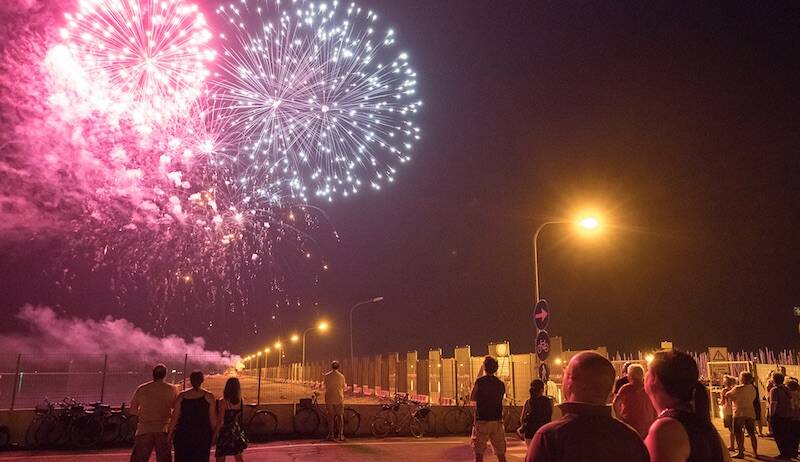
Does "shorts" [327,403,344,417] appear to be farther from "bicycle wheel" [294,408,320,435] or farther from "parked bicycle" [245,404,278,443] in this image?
"parked bicycle" [245,404,278,443]

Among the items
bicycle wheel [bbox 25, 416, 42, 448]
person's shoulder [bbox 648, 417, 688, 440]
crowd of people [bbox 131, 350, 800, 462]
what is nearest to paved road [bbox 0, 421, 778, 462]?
bicycle wheel [bbox 25, 416, 42, 448]

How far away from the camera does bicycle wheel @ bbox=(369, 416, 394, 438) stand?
1758 centimetres

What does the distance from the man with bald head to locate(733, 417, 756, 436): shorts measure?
11.8m

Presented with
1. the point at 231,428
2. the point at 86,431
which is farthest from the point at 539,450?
the point at 86,431

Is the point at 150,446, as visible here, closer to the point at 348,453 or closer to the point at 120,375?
the point at 348,453

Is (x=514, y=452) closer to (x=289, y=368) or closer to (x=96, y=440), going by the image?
(x=96, y=440)

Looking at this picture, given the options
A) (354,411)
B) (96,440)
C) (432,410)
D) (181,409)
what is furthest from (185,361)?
(181,409)

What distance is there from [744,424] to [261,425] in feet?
38.5

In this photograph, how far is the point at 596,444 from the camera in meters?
2.74

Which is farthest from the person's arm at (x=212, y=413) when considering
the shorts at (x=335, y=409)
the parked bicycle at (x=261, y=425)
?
the parked bicycle at (x=261, y=425)

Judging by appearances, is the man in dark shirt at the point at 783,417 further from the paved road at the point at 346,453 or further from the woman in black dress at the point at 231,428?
the woman in black dress at the point at 231,428

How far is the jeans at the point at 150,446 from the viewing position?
791cm

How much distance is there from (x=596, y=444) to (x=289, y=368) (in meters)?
76.1

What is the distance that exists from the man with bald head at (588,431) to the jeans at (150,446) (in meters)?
6.51
